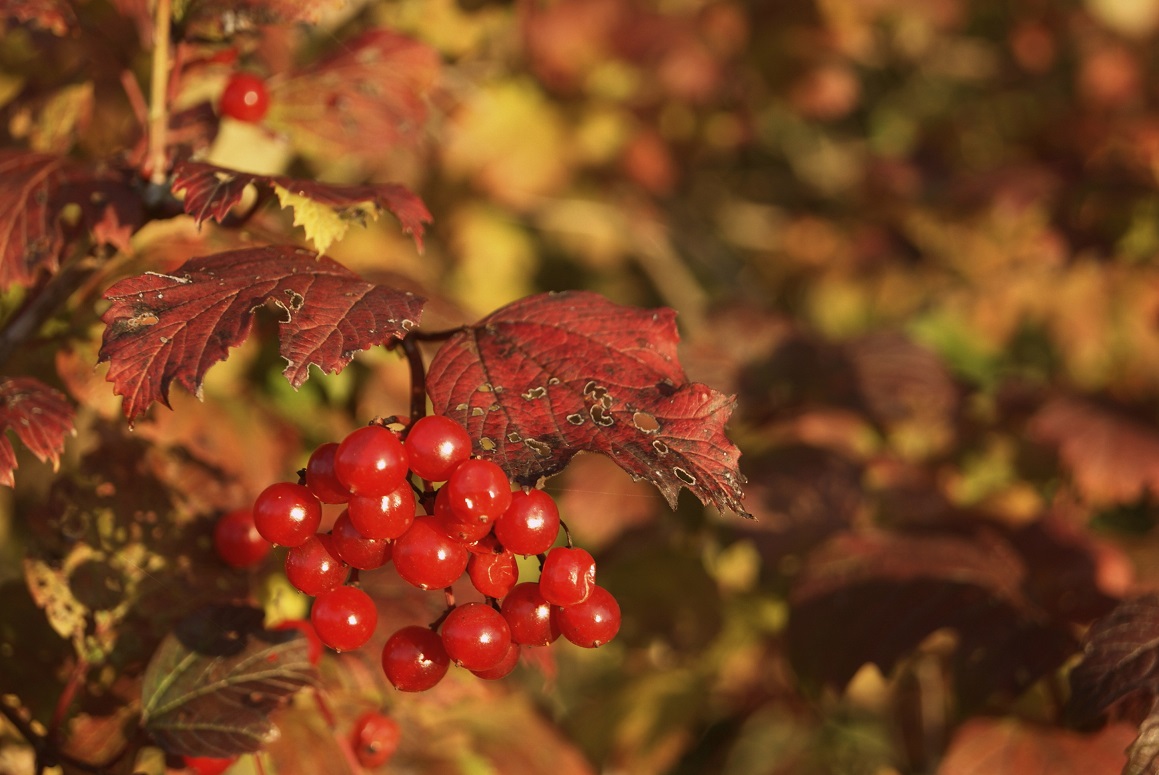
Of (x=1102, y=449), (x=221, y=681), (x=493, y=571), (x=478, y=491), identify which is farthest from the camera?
(x=1102, y=449)

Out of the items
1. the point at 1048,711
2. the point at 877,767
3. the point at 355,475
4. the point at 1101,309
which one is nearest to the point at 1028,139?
the point at 1101,309

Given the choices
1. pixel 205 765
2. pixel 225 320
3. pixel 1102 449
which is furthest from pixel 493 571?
pixel 1102 449

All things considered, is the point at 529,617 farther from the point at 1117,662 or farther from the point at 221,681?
the point at 1117,662

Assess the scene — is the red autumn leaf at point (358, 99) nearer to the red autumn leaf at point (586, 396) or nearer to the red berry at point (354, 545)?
the red autumn leaf at point (586, 396)

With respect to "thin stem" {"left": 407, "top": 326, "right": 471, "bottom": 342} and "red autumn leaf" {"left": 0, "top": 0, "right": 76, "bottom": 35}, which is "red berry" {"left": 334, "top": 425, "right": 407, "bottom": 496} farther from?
"red autumn leaf" {"left": 0, "top": 0, "right": 76, "bottom": 35}

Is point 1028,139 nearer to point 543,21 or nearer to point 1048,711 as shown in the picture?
point 543,21

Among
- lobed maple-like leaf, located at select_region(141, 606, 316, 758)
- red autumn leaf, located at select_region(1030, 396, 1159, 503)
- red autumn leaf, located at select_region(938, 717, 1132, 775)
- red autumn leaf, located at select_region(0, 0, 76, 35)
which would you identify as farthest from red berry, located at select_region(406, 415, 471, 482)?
red autumn leaf, located at select_region(1030, 396, 1159, 503)
